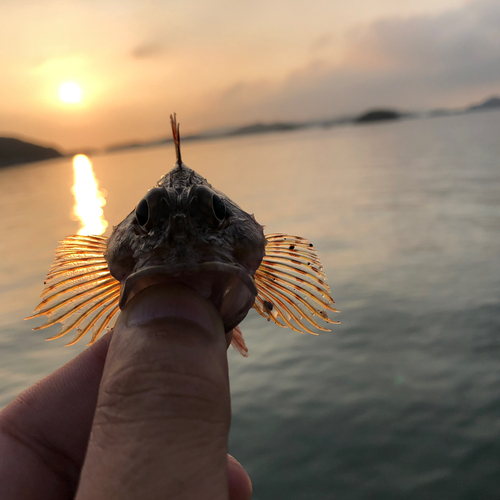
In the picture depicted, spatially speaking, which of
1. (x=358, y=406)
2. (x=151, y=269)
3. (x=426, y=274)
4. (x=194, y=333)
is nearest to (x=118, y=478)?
(x=194, y=333)

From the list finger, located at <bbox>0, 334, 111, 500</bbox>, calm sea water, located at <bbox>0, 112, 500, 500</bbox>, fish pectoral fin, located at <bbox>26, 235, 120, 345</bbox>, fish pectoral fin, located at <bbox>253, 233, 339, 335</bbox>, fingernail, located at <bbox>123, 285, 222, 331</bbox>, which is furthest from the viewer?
calm sea water, located at <bbox>0, 112, 500, 500</bbox>

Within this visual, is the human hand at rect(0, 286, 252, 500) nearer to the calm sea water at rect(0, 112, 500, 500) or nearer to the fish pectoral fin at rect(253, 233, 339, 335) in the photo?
the fish pectoral fin at rect(253, 233, 339, 335)

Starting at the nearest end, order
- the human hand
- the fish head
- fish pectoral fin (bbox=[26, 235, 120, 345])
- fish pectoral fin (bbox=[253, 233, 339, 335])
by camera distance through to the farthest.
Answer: the human hand
the fish head
fish pectoral fin (bbox=[26, 235, 120, 345])
fish pectoral fin (bbox=[253, 233, 339, 335])

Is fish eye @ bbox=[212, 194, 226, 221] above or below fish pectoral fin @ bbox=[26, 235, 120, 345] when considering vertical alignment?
above

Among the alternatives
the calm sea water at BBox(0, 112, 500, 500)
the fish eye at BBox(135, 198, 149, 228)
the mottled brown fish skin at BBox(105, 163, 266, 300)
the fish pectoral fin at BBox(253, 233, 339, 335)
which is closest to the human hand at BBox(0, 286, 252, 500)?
the mottled brown fish skin at BBox(105, 163, 266, 300)

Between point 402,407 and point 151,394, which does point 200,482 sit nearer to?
point 151,394

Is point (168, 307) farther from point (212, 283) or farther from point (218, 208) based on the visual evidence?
point (218, 208)
